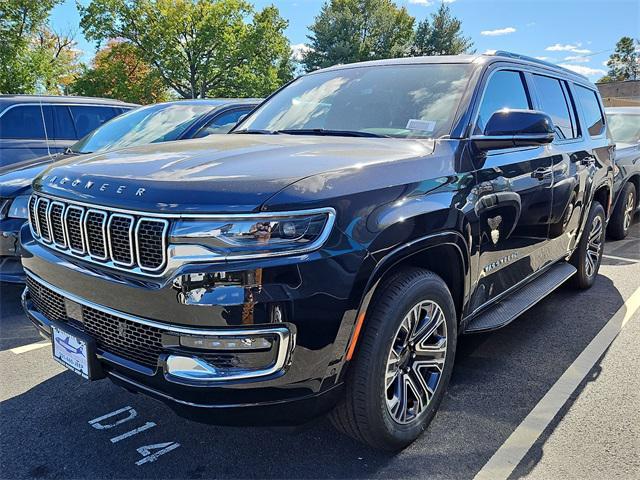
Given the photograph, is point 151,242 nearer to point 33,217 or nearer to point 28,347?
point 33,217

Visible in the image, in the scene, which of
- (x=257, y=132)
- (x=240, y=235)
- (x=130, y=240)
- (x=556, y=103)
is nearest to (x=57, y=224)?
(x=130, y=240)

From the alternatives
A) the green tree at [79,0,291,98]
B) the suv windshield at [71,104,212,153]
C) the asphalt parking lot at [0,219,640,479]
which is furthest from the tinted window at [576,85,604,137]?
the green tree at [79,0,291,98]

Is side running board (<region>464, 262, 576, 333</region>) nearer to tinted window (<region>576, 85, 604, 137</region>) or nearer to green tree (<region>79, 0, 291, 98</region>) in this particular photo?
tinted window (<region>576, 85, 604, 137</region>)

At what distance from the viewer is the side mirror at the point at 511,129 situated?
2.91 metres

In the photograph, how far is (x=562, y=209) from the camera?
4.01 m

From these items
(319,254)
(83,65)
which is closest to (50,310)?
(319,254)

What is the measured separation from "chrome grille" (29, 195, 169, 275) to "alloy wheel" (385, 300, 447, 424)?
3.70 feet

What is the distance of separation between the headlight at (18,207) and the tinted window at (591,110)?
4.85 metres

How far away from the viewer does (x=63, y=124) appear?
24.4 ft

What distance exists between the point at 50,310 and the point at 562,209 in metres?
3.45

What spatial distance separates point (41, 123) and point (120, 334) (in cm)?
621

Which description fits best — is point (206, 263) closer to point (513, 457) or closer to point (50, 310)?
point (50, 310)

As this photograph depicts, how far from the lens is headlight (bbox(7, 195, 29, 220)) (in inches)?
177

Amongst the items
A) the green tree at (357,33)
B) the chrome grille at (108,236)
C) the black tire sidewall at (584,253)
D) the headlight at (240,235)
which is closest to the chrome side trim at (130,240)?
the chrome grille at (108,236)
